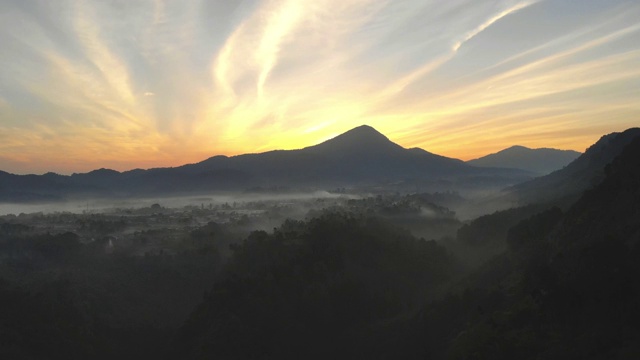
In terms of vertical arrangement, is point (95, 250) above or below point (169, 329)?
above

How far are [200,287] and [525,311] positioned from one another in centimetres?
9349

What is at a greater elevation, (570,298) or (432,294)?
(570,298)

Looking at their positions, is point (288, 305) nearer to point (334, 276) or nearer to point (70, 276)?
point (334, 276)

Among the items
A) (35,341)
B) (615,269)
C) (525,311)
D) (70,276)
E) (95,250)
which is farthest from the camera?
(95,250)

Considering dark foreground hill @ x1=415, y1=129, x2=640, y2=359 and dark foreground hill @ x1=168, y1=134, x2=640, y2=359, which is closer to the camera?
dark foreground hill @ x1=415, y1=129, x2=640, y2=359

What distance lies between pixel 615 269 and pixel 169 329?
86.9 metres

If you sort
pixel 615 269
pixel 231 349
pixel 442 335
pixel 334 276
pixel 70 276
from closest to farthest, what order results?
1. pixel 615 269
2. pixel 442 335
3. pixel 231 349
4. pixel 334 276
5. pixel 70 276

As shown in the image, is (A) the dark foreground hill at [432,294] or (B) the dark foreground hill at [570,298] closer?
(B) the dark foreground hill at [570,298]

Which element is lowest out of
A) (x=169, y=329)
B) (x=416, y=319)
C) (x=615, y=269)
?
(x=169, y=329)

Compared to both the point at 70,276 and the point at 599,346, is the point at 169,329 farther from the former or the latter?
the point at 599,346

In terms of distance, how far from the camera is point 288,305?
275 feet

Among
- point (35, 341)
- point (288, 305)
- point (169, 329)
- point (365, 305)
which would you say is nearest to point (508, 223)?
point (365, 305)

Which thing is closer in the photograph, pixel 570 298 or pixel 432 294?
pixel 570 298

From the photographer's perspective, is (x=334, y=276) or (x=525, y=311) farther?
(x=334, y=276)
